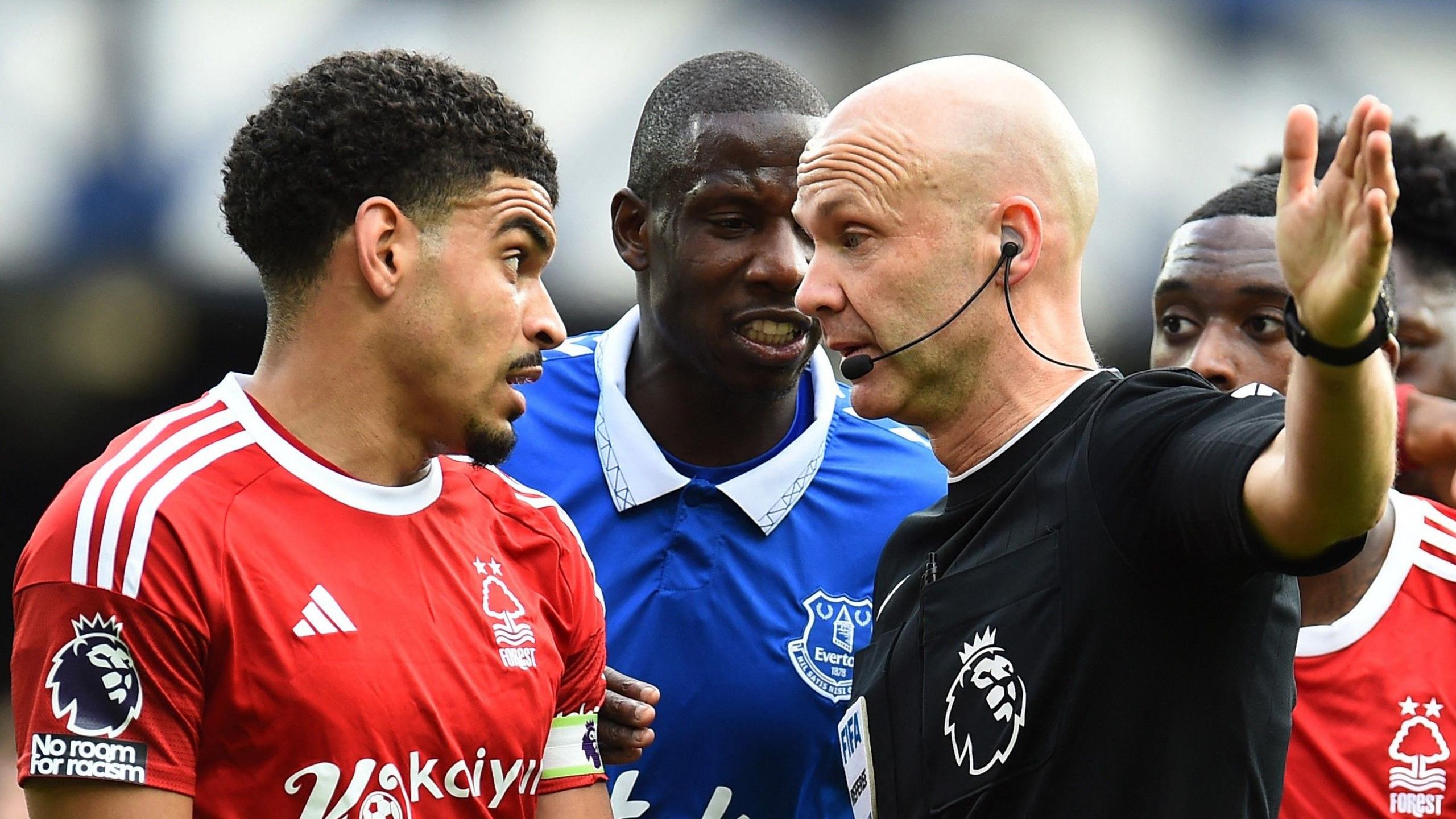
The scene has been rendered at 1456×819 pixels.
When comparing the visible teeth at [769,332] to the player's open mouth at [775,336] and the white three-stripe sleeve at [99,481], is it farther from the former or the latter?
the white three-stripe sleeve at [99,481]

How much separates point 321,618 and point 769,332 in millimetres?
1517

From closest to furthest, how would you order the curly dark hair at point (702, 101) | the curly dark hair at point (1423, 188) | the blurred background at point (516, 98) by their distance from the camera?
the curly dark hair at point (702, 101), the curly dark hair at point (1423, 188), the blurred background at point (516, 98)

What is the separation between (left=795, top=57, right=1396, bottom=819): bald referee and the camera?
73.7 inches

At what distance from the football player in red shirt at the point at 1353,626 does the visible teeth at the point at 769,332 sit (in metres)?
0.86

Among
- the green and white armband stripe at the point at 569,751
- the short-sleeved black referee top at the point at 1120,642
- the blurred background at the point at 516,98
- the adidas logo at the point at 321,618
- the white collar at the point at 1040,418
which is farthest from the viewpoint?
the blurred background at the point at 516,98

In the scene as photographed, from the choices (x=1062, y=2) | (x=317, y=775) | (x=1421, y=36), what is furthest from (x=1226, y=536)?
(x=1421, y=36)

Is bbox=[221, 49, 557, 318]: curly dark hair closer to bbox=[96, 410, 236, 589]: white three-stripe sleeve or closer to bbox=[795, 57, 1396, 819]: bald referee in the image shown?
bbox=[96, 410, 236, 589]: white three-stripe sleeve

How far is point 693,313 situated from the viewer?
A: 12.2 ft

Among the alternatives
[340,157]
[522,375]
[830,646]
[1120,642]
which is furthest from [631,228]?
[1120,642]

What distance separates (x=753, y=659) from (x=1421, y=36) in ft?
14.4

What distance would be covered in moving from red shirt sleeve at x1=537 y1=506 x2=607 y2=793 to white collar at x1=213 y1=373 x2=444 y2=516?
1.05 ft

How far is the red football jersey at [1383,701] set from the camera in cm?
330

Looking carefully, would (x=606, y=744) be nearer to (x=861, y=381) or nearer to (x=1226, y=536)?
(x=861, y=381)

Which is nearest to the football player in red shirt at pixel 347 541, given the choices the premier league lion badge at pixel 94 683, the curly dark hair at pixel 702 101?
the premier league lion badge at pixel 94 683
